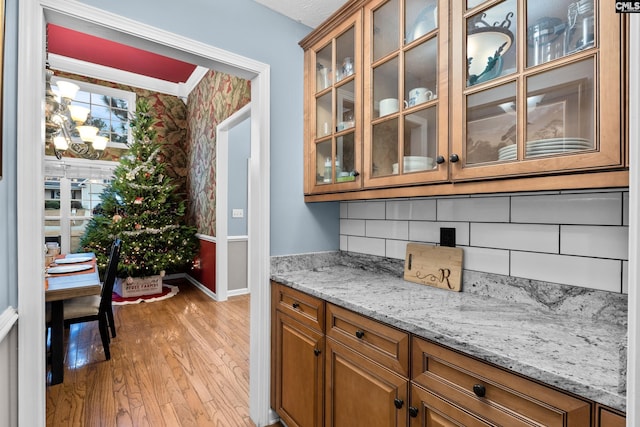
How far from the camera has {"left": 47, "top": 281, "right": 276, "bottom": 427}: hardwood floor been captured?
6.12ft

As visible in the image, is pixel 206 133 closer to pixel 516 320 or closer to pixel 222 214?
pixel 222 214

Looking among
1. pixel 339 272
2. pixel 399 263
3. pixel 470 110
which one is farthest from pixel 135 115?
pixel 470 110

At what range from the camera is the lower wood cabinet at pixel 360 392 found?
42.4 inches

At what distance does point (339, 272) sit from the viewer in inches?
73.9

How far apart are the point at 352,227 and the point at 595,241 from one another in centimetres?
124

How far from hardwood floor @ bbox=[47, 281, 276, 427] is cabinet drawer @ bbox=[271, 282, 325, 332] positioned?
30.4 inches

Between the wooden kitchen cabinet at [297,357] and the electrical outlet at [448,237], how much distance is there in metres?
0.68

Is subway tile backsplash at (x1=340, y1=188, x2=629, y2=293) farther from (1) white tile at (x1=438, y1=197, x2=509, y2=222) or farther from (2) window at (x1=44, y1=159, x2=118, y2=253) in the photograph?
(2) window at (x1=44, y1=159, x2=118, y2=253)

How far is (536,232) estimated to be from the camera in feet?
4.05

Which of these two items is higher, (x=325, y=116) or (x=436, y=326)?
(x=325, y=116)

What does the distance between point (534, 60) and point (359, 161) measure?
0.80 m

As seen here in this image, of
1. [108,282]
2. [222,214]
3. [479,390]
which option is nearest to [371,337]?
[479,390]

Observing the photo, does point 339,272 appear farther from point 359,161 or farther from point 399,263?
point 359,161

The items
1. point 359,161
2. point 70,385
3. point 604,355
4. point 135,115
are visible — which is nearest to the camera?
point 604,355
